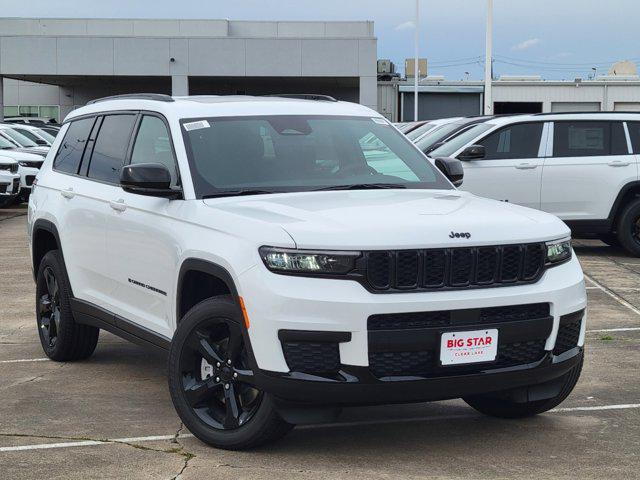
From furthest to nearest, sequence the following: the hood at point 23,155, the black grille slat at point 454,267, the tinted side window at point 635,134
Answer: the hood at point 23,155
the tinted side window at point 635,134
the black grille slat at point 454,267

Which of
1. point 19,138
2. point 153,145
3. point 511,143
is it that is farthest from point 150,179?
point 19,138

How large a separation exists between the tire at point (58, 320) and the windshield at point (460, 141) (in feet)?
24.6

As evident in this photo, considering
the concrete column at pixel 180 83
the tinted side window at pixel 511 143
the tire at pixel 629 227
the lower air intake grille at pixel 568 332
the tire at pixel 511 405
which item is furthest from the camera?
the concrete column at pixel 180 83

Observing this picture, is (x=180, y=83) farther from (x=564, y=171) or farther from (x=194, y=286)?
(x=194, y=286)

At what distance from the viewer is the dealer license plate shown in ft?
17.2

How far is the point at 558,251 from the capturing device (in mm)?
5754

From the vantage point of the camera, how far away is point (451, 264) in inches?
209

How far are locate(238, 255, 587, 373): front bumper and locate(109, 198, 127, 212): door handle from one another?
1.79 metres

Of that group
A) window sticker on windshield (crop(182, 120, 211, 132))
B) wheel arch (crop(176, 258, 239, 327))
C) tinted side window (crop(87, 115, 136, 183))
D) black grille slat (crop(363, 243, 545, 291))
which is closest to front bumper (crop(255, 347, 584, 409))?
black grille slat (crop(363, 243, 545, 291))

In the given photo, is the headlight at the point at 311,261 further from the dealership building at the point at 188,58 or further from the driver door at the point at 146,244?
the dealership building at the point at 188,58

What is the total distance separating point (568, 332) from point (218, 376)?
1.73 metres

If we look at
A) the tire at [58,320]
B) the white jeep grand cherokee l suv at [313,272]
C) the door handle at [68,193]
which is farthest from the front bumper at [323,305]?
the tire at [58,320]

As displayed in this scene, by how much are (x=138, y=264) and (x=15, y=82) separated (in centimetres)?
6187

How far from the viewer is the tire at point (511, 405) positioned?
6.12 meters
